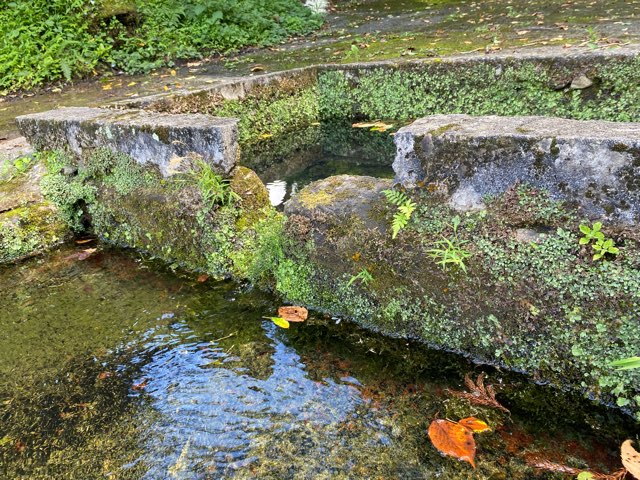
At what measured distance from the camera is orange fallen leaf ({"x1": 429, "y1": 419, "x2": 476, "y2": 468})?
2230 millimetres

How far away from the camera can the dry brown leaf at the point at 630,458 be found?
205cm

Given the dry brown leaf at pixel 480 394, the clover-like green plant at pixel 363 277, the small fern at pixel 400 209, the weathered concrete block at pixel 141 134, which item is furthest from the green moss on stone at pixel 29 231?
the dry brown leaf at pixel 480 394

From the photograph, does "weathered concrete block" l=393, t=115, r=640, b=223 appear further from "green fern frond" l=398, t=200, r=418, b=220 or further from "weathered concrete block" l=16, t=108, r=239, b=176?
"weathered concrete block" l=16, t=108, r=239, b=176

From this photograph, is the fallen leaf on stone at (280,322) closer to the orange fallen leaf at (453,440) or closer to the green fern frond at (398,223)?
the green fern frond at (398,223)

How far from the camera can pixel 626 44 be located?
559cm

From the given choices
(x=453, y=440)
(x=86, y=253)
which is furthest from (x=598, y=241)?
(x=86, y=253)

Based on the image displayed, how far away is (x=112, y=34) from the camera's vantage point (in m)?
9.04

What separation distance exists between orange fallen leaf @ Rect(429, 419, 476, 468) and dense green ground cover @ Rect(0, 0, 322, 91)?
8018 millimetres

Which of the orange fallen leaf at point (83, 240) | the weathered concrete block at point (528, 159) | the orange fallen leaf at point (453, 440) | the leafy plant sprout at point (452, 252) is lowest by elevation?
the orange fallen leaf at point (453, 440)

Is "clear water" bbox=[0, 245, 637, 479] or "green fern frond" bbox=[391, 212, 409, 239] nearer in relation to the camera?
"clear water" bbox=[0, 245, 637, 479]

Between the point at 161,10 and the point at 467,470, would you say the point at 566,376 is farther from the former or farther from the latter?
the point at 161,10

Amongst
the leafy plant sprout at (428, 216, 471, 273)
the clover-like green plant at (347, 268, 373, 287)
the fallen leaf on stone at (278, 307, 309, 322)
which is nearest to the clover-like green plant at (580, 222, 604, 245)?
the leafy plant sprout at (428, 216, 471, 273)

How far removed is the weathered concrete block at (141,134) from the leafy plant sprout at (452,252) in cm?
176

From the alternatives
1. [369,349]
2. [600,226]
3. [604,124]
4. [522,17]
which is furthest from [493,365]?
[522,17]
